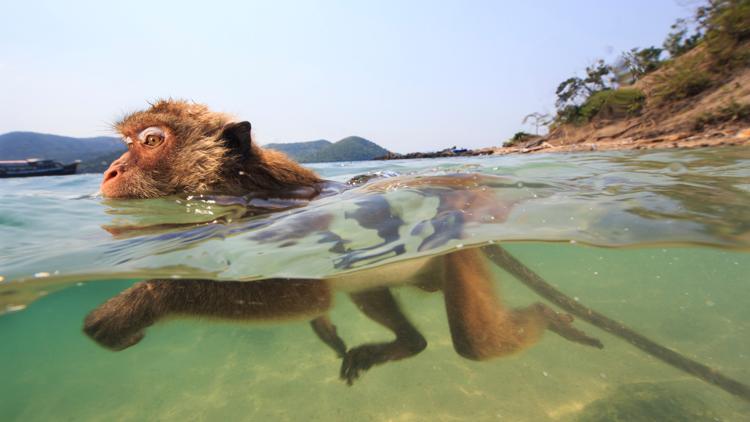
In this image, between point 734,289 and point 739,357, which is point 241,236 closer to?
point 739,357

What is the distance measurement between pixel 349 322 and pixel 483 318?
1.45 meters

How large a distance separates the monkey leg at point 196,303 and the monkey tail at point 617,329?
1824mm

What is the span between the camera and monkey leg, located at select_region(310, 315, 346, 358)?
3.47 m

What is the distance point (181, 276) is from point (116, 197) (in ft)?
6.95

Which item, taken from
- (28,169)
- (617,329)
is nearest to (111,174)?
(617,329)

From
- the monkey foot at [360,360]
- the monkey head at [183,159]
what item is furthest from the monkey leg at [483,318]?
the monkey head at [183,159]

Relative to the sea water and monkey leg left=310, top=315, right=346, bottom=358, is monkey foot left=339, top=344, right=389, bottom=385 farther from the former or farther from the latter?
monkey leg left=310, top=315, right=346, bottom=358

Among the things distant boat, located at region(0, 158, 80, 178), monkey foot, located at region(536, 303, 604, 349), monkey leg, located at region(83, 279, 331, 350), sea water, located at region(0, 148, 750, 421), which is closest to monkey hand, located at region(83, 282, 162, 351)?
monkey leg, located at region(83, 279, 331, 350)

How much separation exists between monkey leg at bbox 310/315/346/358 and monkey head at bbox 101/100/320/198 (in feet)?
5.78

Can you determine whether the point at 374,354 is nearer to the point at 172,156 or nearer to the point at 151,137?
the point at 172,156

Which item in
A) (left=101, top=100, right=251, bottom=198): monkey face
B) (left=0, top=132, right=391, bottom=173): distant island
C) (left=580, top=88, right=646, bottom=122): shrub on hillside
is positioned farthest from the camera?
(left=0, top=132, right=391, bottom=173): distant island

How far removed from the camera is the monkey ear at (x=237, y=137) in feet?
14.5

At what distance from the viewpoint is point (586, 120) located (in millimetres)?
30531

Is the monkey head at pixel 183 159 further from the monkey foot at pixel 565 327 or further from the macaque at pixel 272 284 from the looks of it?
the monkey foot at pixel 565 327
